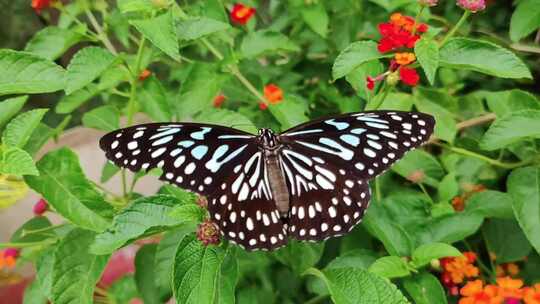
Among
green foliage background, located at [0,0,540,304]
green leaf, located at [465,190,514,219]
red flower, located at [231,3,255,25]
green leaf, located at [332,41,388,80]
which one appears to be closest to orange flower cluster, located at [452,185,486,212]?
green foliage background, located at [0,0,540,304]

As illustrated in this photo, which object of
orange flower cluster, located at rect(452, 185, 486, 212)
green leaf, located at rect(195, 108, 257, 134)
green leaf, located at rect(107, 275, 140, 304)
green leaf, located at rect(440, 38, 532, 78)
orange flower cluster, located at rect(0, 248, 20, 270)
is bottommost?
green leaf, located at rect(107, 275, 140, 304)

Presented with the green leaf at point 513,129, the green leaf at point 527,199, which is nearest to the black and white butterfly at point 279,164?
the green leaf at point 513,129

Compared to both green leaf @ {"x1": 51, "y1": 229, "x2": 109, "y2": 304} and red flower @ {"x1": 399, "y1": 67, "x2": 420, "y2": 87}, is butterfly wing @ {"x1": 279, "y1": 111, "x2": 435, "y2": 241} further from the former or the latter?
green leaf @ {"x1": 51, "y1": 229, "x2": 109, "y2": 304}

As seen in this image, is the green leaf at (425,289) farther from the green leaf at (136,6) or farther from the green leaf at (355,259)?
the green leaf at (136,6)

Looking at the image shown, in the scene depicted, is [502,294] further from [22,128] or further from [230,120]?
[22,128]

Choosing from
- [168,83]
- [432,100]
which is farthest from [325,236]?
[168,83]
